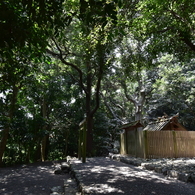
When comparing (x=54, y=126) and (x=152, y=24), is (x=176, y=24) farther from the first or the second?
(x=54, y=126)

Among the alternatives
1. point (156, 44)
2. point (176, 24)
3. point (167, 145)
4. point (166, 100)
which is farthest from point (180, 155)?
point (166, 100)

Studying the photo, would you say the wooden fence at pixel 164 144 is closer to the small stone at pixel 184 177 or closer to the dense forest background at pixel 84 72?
the dense forest background at pixel 84 72

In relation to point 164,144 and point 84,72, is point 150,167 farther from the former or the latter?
point 84,72

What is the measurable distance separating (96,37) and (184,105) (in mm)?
16287

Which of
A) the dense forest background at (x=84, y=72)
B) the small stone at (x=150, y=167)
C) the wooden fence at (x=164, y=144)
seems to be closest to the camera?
the dense forest background at (x=84, y=72)

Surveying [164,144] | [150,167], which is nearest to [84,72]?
[164,144]

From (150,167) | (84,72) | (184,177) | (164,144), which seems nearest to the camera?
(184,177)

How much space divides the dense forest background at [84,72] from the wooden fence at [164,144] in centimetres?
344

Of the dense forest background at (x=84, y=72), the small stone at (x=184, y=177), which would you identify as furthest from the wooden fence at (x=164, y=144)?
the small stone at (x=184, y=177)

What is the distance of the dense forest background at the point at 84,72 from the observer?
500 centimetres

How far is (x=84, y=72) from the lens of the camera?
56.2 ft

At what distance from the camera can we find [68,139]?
56.2ft

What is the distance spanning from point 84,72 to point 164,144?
32.7 ft

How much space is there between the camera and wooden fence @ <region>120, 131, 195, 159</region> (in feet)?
31.8
